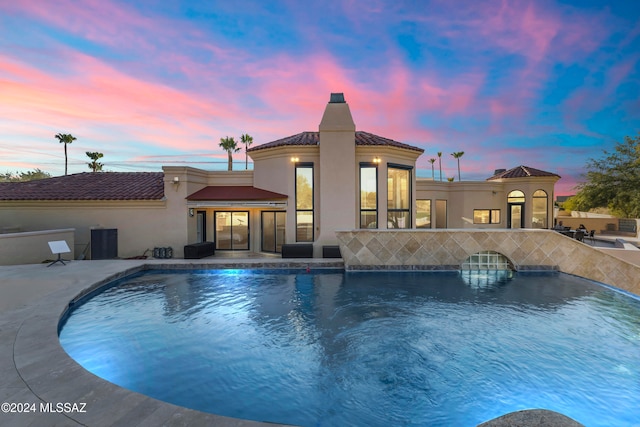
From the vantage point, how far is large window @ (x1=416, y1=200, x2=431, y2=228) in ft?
88.6

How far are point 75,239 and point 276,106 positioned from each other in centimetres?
1630

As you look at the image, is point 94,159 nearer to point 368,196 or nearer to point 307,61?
point 307,61

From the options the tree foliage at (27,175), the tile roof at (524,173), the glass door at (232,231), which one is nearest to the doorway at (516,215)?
the tile roof at (524,173)

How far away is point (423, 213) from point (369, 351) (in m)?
22.5

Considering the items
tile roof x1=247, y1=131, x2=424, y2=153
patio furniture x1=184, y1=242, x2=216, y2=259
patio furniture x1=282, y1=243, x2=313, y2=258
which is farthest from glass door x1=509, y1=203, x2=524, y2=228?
patio furniture x1=184, y1=242, x2=216, y2=259

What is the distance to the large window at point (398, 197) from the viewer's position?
722 inches

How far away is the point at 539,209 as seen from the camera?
26969 millimetres

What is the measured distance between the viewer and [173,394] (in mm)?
4934

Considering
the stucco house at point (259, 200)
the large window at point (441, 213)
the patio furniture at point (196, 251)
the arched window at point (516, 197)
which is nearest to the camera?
the patio furniture at point (196, 251)

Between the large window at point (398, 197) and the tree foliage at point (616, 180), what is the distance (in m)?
22.9

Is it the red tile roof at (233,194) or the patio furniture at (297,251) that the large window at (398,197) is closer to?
the patio furniture at (297,251)

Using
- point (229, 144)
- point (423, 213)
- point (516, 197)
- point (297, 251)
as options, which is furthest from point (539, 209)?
point (229, 144)

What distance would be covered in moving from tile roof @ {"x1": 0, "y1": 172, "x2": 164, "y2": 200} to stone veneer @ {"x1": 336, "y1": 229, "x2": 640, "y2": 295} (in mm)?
12281

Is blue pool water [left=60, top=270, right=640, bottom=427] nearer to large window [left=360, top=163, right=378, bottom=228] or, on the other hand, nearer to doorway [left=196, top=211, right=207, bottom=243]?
large window [left=360, top=163, right=378, bottom=228]
